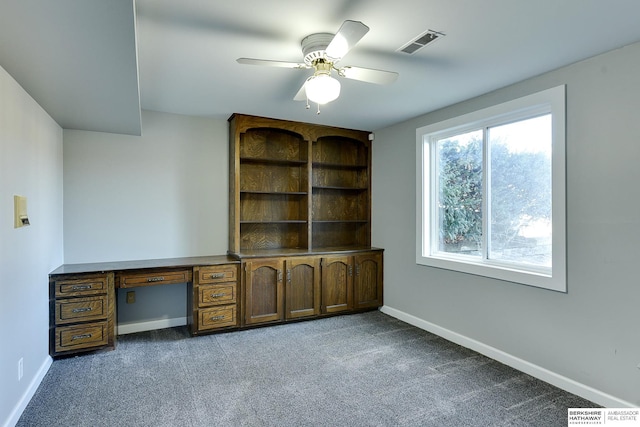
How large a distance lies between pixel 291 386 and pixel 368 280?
215 cm

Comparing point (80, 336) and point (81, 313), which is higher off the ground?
point (81, 313)

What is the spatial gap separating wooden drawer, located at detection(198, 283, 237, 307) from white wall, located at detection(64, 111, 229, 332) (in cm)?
58

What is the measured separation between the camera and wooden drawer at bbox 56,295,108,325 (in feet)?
9.92

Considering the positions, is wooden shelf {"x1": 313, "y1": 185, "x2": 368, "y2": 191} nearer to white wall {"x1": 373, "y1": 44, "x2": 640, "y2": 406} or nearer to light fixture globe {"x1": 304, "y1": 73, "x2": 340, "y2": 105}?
white wall {"x1": 373, "y1": 44, "x2": 640, "y2": 406}

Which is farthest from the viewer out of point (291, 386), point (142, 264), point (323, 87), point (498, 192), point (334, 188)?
point (334, 188)

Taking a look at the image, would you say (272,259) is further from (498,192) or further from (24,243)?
(498,192)

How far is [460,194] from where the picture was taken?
3.64 metres

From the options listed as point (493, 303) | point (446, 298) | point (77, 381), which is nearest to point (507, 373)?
point (493, 303)

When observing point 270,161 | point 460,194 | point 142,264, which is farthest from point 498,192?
point 142,264

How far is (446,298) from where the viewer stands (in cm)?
366

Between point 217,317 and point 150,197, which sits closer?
point 217,317

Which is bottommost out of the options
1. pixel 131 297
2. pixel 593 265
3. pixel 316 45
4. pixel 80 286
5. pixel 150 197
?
pixel 131 297

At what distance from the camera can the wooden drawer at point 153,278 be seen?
3.33 meters

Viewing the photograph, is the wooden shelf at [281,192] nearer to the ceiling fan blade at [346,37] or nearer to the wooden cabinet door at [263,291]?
the wooden cabinet door at [263,291]
